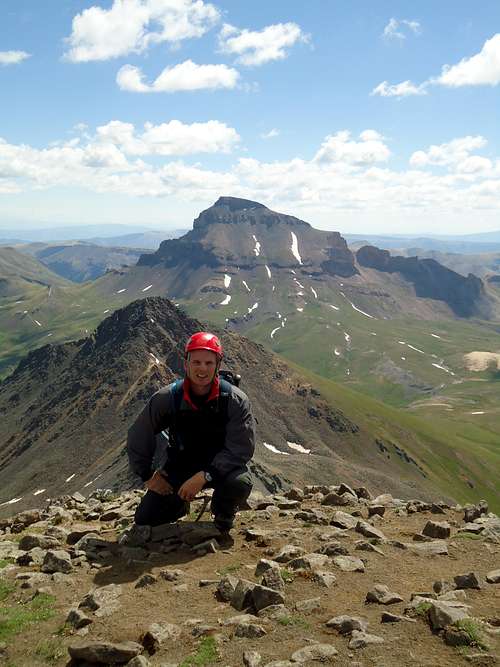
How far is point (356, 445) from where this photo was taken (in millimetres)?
152375

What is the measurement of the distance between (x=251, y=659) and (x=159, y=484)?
22.8ft

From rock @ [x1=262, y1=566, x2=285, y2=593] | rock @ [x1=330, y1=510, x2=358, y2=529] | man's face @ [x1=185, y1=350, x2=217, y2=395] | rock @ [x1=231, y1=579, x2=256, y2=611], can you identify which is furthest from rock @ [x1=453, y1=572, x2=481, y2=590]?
man's face @ [x1=185, y1=350, x2=217, y2=395]

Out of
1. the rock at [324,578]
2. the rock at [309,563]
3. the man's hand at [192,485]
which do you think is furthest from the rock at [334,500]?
the man's hand at [192,485]

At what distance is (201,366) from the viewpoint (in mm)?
14500

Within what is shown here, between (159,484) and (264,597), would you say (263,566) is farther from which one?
(159,484)

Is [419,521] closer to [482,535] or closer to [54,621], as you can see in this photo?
[482,535]

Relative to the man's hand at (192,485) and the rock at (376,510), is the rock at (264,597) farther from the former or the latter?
the rock at (376,510)

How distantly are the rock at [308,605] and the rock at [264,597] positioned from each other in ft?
1.28

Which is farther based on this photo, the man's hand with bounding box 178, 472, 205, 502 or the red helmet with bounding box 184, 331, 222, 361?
the man's hand with bounding box 178, 472, 205, 502

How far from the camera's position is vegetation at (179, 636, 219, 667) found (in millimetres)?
9570

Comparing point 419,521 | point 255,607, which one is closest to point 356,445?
point 419,521

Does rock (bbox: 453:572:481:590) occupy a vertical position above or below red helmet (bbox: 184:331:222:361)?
below

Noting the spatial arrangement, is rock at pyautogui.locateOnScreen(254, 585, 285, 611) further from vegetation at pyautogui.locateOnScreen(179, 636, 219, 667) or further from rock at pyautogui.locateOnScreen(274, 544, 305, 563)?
rock at pyautogui.locateOnScreen(274, 544, 305, 563)

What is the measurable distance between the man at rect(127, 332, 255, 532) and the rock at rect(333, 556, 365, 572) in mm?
3298
